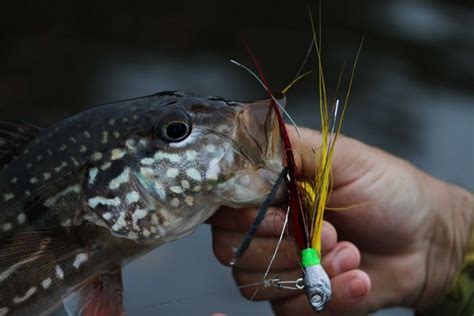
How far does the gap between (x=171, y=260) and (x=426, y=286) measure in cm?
127

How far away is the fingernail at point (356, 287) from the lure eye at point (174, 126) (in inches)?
29.5

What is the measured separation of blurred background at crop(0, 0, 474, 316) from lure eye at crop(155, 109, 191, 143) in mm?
2977

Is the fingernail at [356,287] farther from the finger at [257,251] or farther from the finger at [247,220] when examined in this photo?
the finger at [247,220]

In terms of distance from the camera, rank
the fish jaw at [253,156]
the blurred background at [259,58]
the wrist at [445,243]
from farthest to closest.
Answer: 1. the blurred background at [259,58]
2. the wrist at [445,243]
3. the fish jaw at [253,156]

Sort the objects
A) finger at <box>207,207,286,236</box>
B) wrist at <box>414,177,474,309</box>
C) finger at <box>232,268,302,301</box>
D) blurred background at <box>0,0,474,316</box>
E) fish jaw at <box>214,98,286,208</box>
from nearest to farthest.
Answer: fish jaw at <box>214,98,286,208</box>, finger at <box>207,207,286,236</box>, finger at <box>232,268,302,301</box>, wrist at <box>414,177,474,309</box>, blurred background at <box>0,0,474,316</box>

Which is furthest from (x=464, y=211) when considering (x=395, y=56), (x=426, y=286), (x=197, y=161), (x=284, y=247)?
(x=395, y=56)

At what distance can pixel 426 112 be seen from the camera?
5434mm

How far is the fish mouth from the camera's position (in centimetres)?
196

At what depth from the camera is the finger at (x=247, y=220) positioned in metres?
2.13

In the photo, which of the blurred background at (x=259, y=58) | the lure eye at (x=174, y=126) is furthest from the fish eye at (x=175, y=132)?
the blurred background at (x=259, y=58)

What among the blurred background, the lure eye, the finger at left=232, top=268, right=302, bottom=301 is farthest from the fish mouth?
the blurred background

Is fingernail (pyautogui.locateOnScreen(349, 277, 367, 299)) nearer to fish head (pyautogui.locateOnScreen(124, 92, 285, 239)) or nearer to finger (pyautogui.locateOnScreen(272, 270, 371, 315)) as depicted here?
finger (pyautogui.locateOnScreen(272, 270, 371, 315))

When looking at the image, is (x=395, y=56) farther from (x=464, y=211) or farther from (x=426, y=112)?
(x=464, y=211)

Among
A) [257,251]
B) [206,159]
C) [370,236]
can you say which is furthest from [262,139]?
[370,236]
